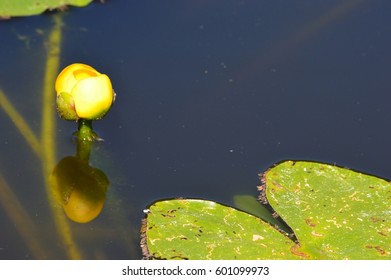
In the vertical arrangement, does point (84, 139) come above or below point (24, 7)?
below

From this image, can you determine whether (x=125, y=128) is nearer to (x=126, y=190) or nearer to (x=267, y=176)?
(x=126, y=190)

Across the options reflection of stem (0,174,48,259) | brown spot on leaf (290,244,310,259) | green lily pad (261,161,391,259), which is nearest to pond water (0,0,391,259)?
reflection of stem (0,174,48,259)

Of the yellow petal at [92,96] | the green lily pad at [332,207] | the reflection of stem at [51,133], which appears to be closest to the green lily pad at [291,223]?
the green lily pad at [332,207]

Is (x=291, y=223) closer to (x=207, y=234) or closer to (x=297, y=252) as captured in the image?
(x=297, y=252)

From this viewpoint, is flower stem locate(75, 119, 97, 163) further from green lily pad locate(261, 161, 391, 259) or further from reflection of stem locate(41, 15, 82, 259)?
green lily pad locate(261, 161, 391, 259)

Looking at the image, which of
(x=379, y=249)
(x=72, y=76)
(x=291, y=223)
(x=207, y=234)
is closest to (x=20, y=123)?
(x=72, y=76)

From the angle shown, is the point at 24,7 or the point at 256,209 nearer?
the point at 256,209

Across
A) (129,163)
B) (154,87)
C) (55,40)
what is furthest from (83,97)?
(55,40)
